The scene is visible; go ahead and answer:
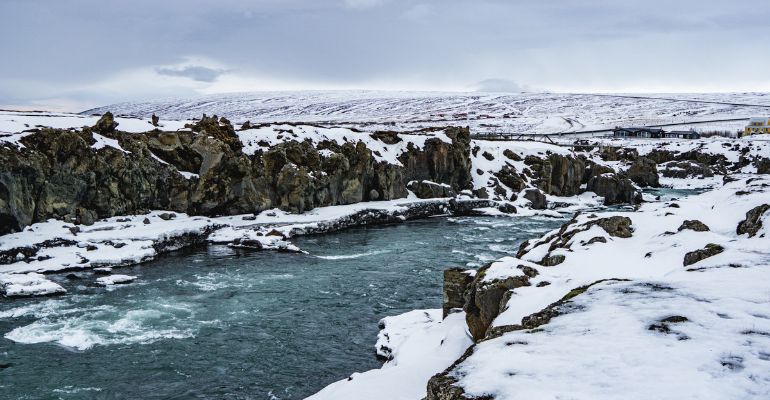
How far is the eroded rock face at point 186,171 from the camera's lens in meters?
37.5

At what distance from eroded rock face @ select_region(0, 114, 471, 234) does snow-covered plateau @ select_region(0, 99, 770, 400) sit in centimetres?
13

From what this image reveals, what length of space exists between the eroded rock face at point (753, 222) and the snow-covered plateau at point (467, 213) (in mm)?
117

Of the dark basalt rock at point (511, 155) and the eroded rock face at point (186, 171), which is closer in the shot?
the eroded rock face at point (186, 171)

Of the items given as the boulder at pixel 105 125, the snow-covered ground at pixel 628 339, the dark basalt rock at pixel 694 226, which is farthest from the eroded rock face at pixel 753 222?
the boulder at pixel 105 125

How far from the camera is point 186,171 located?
155 feet

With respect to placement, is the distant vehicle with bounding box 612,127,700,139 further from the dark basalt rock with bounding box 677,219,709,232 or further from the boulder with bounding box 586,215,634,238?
the dark basalt rock with bounding box 677,219,709,232

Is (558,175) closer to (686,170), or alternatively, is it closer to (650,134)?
(686,170)

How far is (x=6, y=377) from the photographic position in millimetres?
17906

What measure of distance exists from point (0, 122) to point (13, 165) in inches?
330

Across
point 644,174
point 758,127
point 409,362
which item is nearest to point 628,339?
point 409,362

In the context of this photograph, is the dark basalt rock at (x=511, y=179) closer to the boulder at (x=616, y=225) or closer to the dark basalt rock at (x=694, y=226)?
the boulder at (x=616, y=225)

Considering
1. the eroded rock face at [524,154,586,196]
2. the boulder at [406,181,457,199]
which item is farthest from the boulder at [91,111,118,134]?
the eroded rock face at [524,154,586,196]

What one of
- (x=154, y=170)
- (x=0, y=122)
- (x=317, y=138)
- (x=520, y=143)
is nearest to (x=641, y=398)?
(x=154, y=170)

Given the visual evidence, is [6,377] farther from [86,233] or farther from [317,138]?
[317,138]
